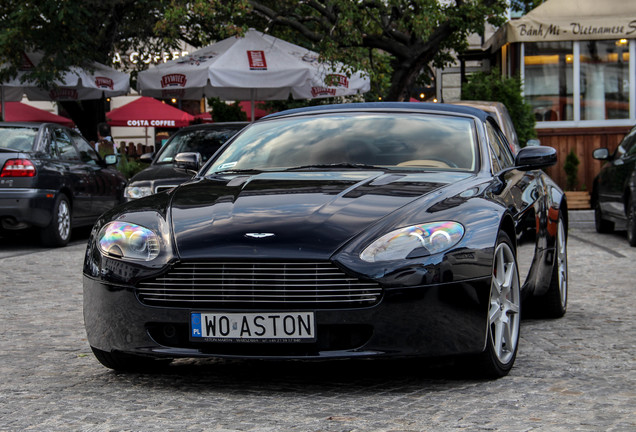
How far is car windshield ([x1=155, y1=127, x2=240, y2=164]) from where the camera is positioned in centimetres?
1345

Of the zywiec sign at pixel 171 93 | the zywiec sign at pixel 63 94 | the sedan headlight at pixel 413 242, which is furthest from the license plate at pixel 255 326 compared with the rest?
the zywiec sign at pixel 63 94

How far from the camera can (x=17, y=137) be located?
44.3 ft

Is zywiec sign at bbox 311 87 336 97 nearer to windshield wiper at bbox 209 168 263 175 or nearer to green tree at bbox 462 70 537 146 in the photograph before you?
green tree at bbox 462 70 537 146

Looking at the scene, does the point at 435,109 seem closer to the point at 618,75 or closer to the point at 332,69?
the point at 332,69

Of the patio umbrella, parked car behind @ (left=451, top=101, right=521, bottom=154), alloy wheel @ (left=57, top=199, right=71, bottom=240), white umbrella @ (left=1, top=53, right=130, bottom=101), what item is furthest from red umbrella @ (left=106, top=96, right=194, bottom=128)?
parked car behind @ (left=451, top=101, right=521, bottom=154)

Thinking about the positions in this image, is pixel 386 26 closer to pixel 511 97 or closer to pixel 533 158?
pixel 511 97

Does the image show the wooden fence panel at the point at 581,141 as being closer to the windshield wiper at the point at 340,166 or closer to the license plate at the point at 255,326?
the windshield wiper at the point at 340,166

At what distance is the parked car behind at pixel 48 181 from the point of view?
42.6 feet

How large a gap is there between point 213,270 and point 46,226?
9207mm

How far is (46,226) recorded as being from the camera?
525 inches

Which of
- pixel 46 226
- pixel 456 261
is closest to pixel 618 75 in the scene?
pixel 46 226

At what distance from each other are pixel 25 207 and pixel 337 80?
23.4 feet

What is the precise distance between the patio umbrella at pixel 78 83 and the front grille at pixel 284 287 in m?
15.7

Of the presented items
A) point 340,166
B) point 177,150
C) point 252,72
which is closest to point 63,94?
point 252,72
